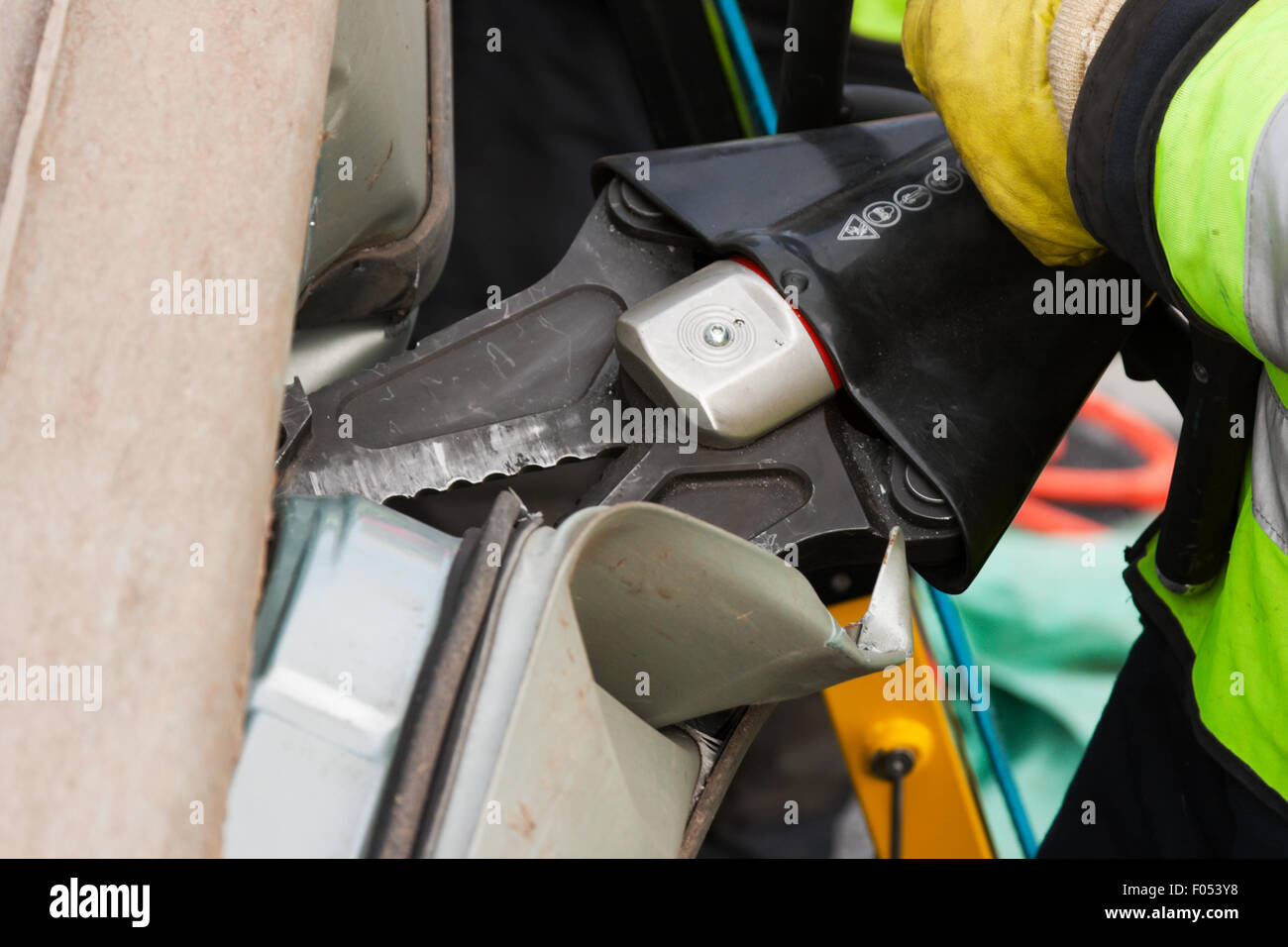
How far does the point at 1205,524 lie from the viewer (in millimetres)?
826

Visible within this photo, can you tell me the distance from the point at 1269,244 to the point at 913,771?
0.81m

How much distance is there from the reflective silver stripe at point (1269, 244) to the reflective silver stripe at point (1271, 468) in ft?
0.32

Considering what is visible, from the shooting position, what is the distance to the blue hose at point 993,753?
1404 millimetres

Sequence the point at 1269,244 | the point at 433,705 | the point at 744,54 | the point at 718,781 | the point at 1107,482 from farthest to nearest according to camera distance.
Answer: the point at 1107,482
the point at 744,54
the point at 718,781
the point at 1269,244
the point at 433,705

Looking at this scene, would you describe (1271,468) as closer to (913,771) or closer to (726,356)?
(726,356)

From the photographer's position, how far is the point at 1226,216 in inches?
23.7

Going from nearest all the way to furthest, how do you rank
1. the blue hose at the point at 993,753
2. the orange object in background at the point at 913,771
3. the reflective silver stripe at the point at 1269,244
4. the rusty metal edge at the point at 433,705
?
1. the rusty metal edge at the point at 433,705
2. the reflective silver stripe at the point at 1269,244
3. the orange object in background at the point at 913,771
4. the blue hose at the point at 993,753

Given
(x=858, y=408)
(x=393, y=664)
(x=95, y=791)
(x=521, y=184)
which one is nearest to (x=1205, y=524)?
(x=858, y=408)

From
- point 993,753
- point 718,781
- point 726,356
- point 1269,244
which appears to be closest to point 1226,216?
point 1269,244

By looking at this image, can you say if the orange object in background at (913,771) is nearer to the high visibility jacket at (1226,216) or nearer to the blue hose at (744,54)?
the high visibility jacket at (1226,216)

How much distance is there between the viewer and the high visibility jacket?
0.59m

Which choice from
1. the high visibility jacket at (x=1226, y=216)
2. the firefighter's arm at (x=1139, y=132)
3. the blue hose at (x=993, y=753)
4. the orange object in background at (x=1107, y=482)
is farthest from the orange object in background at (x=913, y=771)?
the orange object in background at (x=1107, y=482)

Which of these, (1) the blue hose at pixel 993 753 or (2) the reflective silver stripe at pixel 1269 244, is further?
(1) the blue hose at pixel 993 753

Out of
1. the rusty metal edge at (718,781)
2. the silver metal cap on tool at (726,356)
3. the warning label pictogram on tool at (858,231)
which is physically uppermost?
the warning label pictogram on tool at (858,231)
